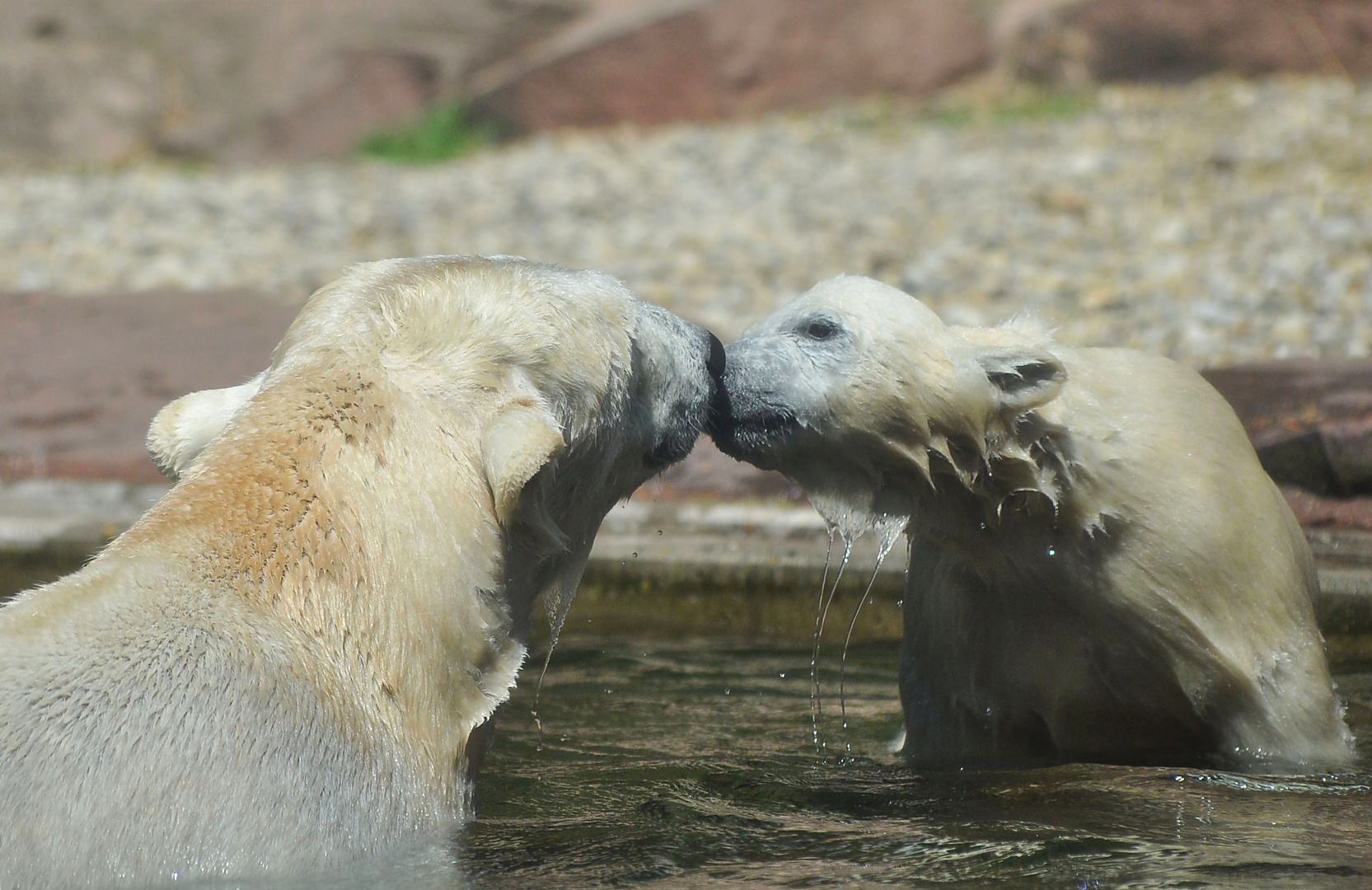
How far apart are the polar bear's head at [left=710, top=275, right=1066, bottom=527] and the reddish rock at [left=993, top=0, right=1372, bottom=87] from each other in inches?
297

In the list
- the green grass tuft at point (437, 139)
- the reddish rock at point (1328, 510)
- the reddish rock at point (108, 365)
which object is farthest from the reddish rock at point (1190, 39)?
the reddish rock at point (1328, 510)

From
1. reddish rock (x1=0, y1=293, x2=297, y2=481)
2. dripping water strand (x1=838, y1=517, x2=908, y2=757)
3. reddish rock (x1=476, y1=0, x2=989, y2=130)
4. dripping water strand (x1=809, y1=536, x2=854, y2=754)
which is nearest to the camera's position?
dripping water strand (x1=838, y1=517, x2=908, y2=757)

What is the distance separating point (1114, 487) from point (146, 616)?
162cm

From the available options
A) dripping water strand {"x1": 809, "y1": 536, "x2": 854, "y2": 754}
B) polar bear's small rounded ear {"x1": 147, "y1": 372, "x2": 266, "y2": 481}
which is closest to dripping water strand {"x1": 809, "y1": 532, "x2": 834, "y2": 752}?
dripping water strand {"x1": 809, "y1": 536, "x2": 854, "y2": 754}

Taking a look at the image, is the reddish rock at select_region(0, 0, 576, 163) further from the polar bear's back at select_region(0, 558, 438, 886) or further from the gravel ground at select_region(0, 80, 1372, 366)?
the polar bear's back at select_region(0, 558, 438, 886)

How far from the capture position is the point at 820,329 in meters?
2.71

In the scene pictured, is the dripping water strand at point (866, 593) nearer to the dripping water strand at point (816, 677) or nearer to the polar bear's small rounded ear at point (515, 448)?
the dripping water strand at point (816, 677)

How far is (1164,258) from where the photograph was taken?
6656 mm

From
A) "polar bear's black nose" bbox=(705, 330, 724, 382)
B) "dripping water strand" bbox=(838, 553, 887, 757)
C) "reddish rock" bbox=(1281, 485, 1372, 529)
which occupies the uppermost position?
"polar bear's black nose" bbox=(705, 330, 724, 382)

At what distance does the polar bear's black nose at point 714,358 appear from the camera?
96.3 inches

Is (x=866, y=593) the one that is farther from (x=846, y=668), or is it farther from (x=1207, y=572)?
(x=1207, y=572)

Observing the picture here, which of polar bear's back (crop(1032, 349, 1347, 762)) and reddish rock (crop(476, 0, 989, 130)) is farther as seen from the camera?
reddish rock (crop(476, 0, 989, 130))

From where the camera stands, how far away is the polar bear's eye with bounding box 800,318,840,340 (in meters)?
2.70

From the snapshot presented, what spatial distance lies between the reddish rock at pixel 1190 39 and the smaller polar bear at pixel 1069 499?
7363mm
